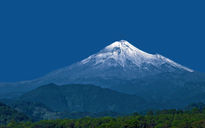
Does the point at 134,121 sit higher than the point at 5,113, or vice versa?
the point at 5,113

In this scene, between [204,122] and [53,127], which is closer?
[204,122]

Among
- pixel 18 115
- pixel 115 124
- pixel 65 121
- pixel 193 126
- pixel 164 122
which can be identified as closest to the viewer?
pixel 193 126

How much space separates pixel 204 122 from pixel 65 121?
51736 millimetres

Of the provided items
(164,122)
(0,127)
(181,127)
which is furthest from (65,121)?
(181,127)

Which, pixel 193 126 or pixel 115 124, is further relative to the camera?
pixel 115 124

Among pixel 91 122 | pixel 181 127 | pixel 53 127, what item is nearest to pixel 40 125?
pixel 53 127

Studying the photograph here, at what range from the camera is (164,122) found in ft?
500

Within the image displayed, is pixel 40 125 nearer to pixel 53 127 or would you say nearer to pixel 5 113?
pixel 53 127

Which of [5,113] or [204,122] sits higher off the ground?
[5,113]

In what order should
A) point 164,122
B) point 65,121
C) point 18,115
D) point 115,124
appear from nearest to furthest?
point 115,124 → point 164,122 → point 65,121 → point 18,115

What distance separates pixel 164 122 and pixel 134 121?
20.0m

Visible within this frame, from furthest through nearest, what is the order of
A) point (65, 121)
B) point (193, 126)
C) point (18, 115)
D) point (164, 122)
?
point (18, 115) → point (65, 121) → point (164, 122) → point (193, 126)

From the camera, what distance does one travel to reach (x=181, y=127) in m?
131

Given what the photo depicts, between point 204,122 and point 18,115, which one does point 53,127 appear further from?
point 204,122
